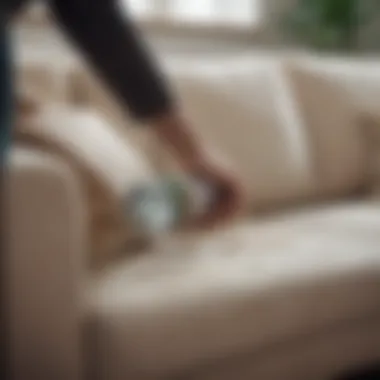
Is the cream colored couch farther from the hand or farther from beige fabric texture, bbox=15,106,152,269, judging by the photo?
the hand

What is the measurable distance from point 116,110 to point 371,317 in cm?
67

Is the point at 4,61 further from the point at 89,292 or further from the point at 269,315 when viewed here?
the point at 269,315

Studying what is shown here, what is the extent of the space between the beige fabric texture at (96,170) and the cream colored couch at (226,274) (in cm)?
5

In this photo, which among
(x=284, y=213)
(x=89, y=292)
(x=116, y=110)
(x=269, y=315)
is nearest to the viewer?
(x=89, y=292)

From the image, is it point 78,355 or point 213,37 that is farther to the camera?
point 213,37

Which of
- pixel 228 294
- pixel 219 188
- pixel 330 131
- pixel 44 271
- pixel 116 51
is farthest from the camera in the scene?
pixel 330 131

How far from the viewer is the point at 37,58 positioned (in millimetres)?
2135

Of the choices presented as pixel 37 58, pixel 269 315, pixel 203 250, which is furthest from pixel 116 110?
pixel 269 315

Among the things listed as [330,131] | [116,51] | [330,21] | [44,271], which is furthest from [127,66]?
[330,21]

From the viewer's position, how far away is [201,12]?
9.68ft

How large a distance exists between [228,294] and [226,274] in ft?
0.24

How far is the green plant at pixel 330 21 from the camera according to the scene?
10.4 ft

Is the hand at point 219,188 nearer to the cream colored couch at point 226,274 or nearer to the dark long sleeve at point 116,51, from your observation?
the dark long sleeve at point 116,51

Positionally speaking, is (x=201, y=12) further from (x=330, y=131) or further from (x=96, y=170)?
(x=96, y=170)
